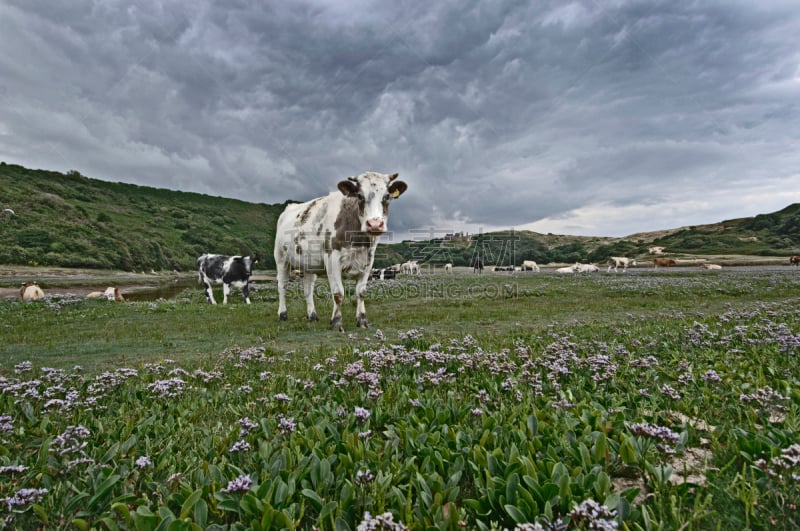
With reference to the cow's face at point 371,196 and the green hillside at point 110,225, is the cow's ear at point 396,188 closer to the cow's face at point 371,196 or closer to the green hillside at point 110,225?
the cow's face at point 371,196

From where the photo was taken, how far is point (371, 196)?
855cm

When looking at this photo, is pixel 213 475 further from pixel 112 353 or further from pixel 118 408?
pixel 112 353

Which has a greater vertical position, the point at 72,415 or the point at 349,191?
the point at 349,191

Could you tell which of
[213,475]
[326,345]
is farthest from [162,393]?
[326,345]

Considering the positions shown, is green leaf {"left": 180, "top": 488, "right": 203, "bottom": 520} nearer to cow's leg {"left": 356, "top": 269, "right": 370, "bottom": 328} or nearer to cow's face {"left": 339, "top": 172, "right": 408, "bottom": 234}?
cow's face {"left": 339, "top": 172, "right": 408, "bottom": 234}

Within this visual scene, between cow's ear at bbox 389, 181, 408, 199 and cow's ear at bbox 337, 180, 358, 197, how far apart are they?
35.5 inches

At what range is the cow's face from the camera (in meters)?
8.42

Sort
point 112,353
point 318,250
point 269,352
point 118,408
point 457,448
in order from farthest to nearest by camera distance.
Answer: point 318,250 < point 112,353 < point 269,352 < point 118,408 < point 457,448

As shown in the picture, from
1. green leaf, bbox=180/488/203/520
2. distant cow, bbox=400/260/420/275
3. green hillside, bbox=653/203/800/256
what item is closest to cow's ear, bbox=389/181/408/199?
green leaf, bbox=180/488/203/520

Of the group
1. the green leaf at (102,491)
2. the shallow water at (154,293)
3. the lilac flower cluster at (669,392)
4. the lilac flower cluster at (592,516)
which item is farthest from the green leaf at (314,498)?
the shallow water at (154,293)

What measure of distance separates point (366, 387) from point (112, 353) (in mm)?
5912

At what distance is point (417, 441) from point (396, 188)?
7103mm

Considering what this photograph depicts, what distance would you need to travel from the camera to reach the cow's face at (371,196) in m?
8.42

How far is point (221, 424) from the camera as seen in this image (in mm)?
3521
